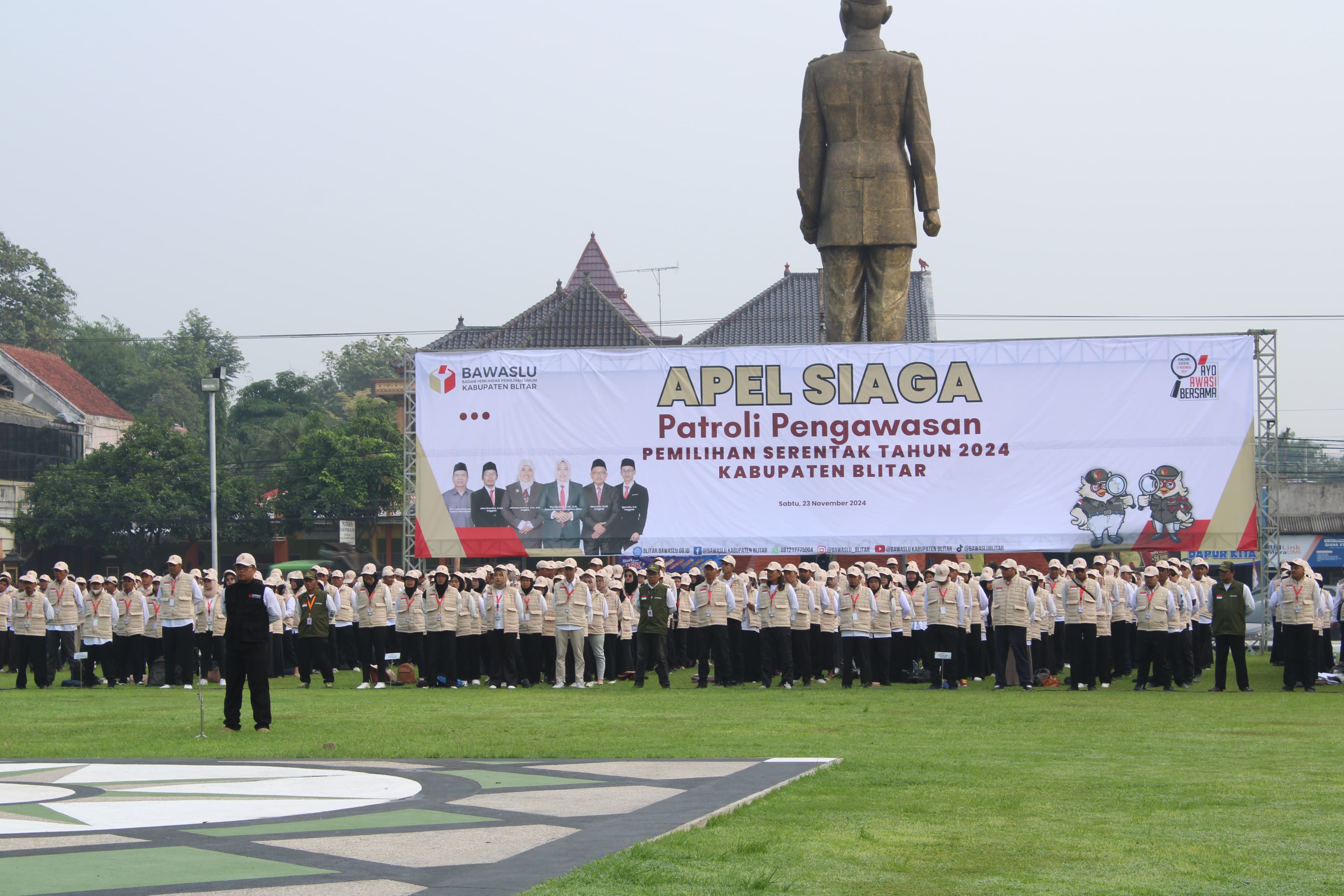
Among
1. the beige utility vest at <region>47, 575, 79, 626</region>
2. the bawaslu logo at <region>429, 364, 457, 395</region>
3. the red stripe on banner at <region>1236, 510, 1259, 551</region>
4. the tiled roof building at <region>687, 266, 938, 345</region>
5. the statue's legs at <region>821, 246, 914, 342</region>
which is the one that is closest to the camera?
the beige utility vest at <region>47, 575, 79, 626</region>

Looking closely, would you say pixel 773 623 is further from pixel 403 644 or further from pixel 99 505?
pixel 99 505

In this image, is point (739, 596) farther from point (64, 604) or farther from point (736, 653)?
point (64, 604)

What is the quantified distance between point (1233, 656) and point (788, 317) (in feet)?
109

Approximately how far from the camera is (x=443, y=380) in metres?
25.1

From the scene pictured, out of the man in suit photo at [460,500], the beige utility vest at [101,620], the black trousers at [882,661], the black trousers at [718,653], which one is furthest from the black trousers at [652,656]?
the beige utility vest at [101,620]

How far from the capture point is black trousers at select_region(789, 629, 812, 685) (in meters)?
19.3

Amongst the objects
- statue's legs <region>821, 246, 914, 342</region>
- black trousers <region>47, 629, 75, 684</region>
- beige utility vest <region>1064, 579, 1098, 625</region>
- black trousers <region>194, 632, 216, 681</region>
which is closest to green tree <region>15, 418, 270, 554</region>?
black trousers <region>47, 629, 75, 684</region>

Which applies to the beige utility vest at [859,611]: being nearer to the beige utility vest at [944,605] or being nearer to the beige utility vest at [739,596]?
the beige utility vest at [944,605]

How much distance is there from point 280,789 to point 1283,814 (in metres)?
5.79

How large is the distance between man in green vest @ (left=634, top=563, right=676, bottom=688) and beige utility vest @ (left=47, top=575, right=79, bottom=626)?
8279 mm

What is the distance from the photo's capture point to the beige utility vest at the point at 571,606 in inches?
762

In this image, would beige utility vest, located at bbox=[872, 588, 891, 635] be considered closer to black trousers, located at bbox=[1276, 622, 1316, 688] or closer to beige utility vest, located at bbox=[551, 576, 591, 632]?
beige utility vest, located at bbox=[551, 576, 591, 632]

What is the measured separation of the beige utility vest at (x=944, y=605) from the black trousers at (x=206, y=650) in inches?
381

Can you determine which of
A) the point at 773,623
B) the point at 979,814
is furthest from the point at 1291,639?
the point at 979,814
